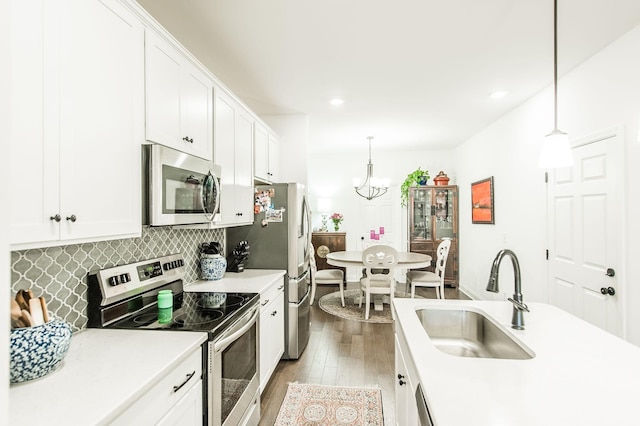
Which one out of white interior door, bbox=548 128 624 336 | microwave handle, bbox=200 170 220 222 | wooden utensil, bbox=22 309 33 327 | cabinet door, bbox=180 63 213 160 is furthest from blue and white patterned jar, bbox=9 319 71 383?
white interior door, bbox=548 128 624 336

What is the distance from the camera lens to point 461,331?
173cm

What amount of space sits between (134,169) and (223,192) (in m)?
0.96

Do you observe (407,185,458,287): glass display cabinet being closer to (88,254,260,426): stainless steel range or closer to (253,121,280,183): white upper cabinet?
(253,121,280,183): white upper cabinet

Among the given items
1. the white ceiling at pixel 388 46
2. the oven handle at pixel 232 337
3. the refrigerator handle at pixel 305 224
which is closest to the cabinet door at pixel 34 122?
Answer: the oven handle at pixel 232 337

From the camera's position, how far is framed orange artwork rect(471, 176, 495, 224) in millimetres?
4559

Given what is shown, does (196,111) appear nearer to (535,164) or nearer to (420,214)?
(535,164)

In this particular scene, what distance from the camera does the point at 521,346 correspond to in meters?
1.30

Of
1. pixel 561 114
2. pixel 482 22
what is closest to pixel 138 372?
pixel 482 22

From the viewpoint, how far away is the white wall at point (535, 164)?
7.24 ft

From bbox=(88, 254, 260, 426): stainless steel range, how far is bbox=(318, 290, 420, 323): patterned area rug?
2391 mm

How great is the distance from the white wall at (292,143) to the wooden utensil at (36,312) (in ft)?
9.92

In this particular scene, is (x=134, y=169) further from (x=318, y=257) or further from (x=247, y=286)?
(x=318, y=257)

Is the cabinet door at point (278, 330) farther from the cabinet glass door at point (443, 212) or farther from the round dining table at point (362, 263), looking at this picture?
the cabinet glass door at point (443, 212)

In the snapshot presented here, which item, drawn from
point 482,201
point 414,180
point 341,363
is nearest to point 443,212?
point 414,180
